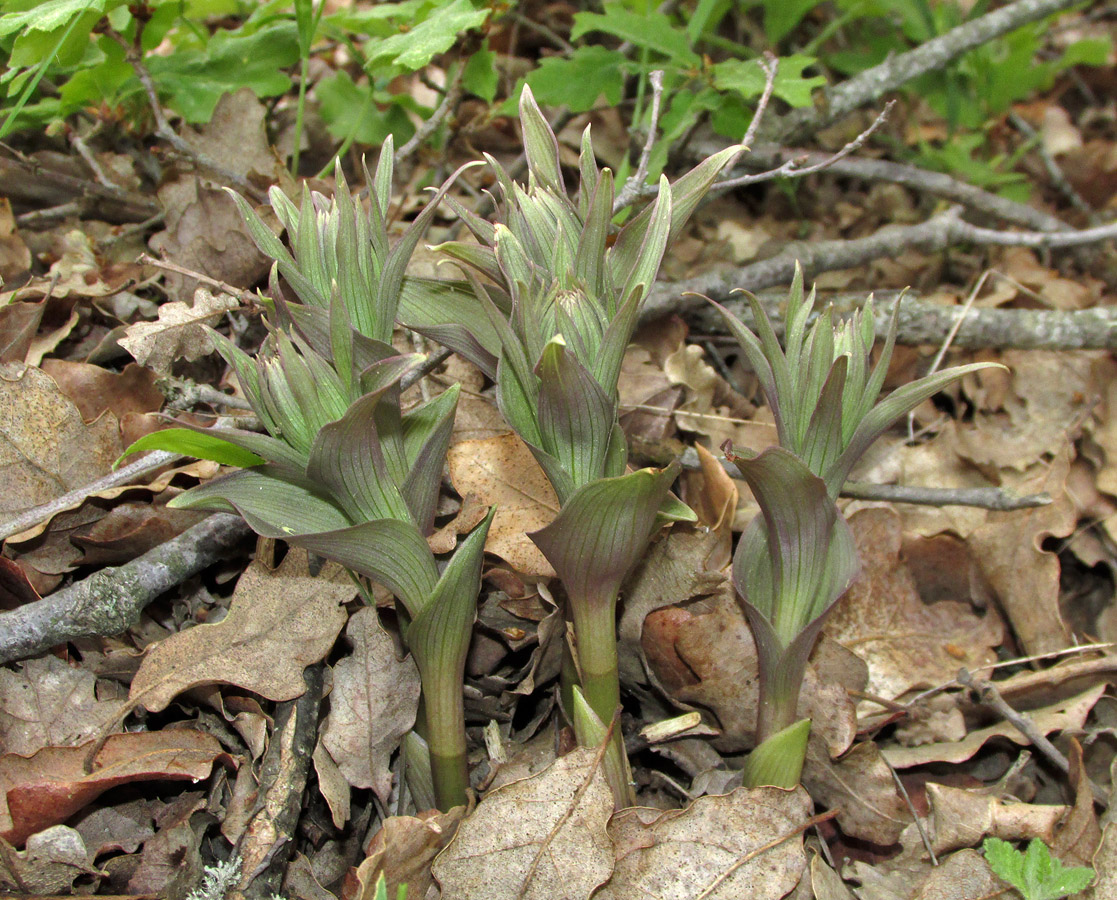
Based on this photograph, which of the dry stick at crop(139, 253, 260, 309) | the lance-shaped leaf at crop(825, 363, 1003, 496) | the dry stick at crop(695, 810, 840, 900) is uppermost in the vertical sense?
the dry stick at crop(139, 253, 260, 309)

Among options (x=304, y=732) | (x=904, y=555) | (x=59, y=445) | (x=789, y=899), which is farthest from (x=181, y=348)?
(x=904, y=555)

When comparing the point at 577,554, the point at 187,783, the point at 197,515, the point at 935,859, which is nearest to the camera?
the point at 577,554

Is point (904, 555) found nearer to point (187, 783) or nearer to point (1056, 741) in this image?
point (1056, 741)

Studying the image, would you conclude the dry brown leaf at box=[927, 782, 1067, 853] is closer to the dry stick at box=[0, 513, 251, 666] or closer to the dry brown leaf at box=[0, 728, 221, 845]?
the dry brown leaf at box=[0, 728, 221, 845]

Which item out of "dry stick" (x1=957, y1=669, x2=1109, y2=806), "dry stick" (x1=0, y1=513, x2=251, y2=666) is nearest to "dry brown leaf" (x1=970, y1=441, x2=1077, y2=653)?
"dry stick" (x1=957, y1=669, x2=1109, y2=806)

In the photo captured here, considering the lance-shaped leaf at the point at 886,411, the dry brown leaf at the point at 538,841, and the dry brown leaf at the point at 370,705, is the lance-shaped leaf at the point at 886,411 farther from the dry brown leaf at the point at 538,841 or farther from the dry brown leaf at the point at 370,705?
the dry brown leaf at the point at 370,705

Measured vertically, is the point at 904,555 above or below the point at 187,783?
below
